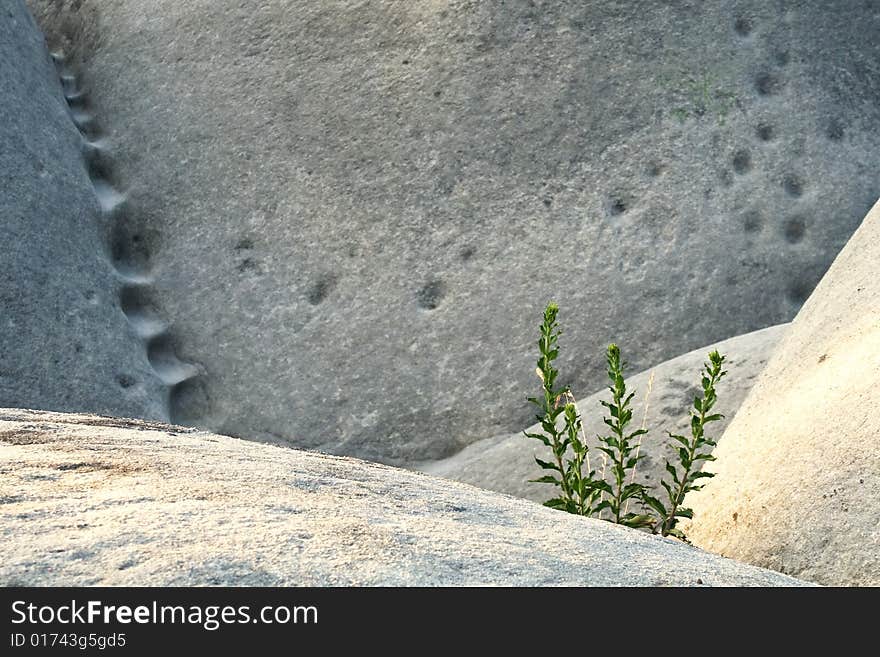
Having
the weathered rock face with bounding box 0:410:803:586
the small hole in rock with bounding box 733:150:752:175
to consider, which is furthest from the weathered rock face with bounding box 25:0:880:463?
the weathered rock face with bounding box 0:410:803:586

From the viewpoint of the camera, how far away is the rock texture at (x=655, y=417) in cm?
436

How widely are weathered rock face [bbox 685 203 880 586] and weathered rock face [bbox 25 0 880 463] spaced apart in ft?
6.59

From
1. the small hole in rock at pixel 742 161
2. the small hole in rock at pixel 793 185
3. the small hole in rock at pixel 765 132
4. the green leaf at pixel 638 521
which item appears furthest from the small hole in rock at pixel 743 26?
the green leaf at pixel 638 521

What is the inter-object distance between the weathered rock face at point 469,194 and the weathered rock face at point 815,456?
2009 mm

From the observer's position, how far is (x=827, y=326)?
3.67m

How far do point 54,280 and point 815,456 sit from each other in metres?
4.06

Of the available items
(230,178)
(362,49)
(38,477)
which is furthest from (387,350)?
(38,477)

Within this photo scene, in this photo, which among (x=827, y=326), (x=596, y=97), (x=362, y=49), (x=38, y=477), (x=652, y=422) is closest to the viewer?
(x=38, y=477)

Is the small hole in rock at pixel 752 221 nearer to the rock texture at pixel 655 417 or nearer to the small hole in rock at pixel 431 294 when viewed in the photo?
the rock texture at pixel 655 417

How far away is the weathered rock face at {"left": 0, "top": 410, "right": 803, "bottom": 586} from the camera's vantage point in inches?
70.0

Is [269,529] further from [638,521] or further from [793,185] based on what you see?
[793,185]

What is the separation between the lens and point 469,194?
20.5ft
